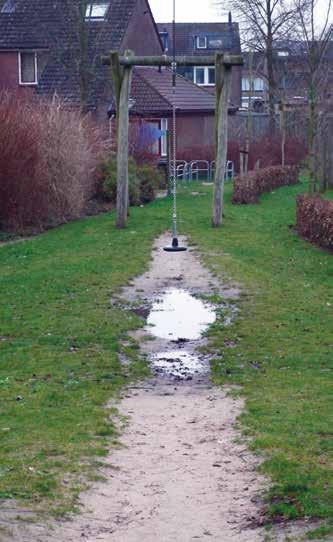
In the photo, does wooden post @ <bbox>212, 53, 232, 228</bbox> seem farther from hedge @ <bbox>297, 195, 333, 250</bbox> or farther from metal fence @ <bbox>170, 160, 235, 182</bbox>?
metal fence @ <bbox>170, 160, 235, 182</bbox>

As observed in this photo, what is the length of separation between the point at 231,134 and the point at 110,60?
31342mm

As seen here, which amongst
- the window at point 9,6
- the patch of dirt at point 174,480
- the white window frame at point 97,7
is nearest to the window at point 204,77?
the white window frame at point 97,7

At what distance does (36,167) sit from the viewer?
25.0m

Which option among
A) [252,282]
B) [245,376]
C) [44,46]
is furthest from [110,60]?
[44,46]

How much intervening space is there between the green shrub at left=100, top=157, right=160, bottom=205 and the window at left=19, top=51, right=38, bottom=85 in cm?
1717

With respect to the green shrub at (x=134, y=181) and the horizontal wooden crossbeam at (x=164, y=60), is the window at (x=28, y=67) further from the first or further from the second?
the horizontal wooden crossbeam at (x=164, y=60)

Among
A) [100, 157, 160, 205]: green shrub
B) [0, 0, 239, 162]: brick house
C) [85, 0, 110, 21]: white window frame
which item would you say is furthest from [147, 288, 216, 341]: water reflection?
[85, 0, 110, 21]: white window frame

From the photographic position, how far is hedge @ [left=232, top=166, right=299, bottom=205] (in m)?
30.7

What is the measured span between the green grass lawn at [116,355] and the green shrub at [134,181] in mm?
6655

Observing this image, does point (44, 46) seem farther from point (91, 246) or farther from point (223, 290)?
point (223, 290)

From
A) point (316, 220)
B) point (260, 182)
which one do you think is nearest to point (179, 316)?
point (316, 220)

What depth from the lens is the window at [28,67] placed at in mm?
47375

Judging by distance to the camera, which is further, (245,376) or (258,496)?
(245,376)

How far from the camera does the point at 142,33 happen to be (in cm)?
5028
